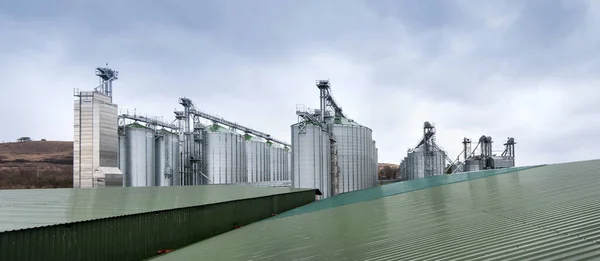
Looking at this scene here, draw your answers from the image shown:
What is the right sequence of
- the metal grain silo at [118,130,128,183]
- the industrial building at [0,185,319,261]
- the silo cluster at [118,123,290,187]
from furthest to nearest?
the silo cluster at [118,123,290,187]
the metal grain silo at [118,130,128,183]
the industrial building at [0,185,319,261]

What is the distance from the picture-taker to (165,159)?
128 feet

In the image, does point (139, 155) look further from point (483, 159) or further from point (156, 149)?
point (483, 159)

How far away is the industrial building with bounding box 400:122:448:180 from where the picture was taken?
49.7m

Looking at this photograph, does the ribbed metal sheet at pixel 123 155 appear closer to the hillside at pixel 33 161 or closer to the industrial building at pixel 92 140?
the industrial building at pixel 92 140

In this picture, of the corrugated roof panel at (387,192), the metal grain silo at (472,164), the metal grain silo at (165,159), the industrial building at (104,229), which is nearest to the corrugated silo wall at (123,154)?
the metal grain silo at (165,159)

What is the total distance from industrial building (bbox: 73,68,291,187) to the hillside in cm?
3474

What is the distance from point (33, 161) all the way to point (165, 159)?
74345 mm

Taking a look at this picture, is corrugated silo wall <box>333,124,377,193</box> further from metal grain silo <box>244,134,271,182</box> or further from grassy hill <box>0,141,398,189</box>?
grassy hill <box>0,141,398,189</box>

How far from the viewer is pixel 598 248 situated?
14.9 feet

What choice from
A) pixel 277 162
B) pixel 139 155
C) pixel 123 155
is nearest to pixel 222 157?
pixel 139 155

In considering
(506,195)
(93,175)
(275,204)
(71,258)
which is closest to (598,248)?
(506,195)

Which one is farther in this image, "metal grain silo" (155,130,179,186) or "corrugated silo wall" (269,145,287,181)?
"corrugated silo wall" (269,145,287,181)

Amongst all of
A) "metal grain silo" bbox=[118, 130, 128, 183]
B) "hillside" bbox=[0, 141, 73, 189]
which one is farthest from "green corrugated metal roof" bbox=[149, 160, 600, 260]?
"hillside" bbox=[0, 141, 73, 189]

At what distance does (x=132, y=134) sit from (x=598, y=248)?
35097 millimetres
